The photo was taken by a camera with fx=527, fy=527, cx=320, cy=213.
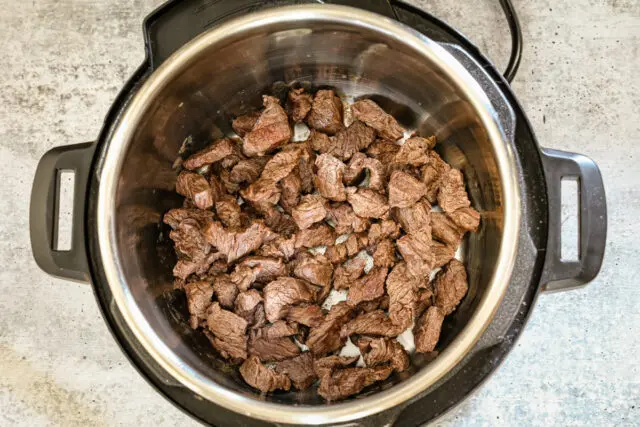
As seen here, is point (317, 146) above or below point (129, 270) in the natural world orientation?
above

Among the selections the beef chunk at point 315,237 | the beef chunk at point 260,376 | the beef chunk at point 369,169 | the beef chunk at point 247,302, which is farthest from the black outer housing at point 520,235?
the beef chunk at point 315,237

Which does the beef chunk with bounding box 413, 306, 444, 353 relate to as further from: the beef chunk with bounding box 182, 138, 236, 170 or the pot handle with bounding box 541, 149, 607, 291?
the beef chunk with bounding box 182, 138, 236, 170

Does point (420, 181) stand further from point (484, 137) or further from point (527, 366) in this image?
point (527, 366)

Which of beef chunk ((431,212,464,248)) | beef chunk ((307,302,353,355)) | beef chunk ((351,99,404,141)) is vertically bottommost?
beef chunk ((307,302,353,355))

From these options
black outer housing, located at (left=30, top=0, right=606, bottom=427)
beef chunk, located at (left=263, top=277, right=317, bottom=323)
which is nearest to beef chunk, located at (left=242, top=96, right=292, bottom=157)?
black outer housing, located at (left=30, top=0, right=606, bottom=427)

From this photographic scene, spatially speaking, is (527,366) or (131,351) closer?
(131,351)

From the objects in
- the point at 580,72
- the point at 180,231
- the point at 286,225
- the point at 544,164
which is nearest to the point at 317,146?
the point at 286,225
